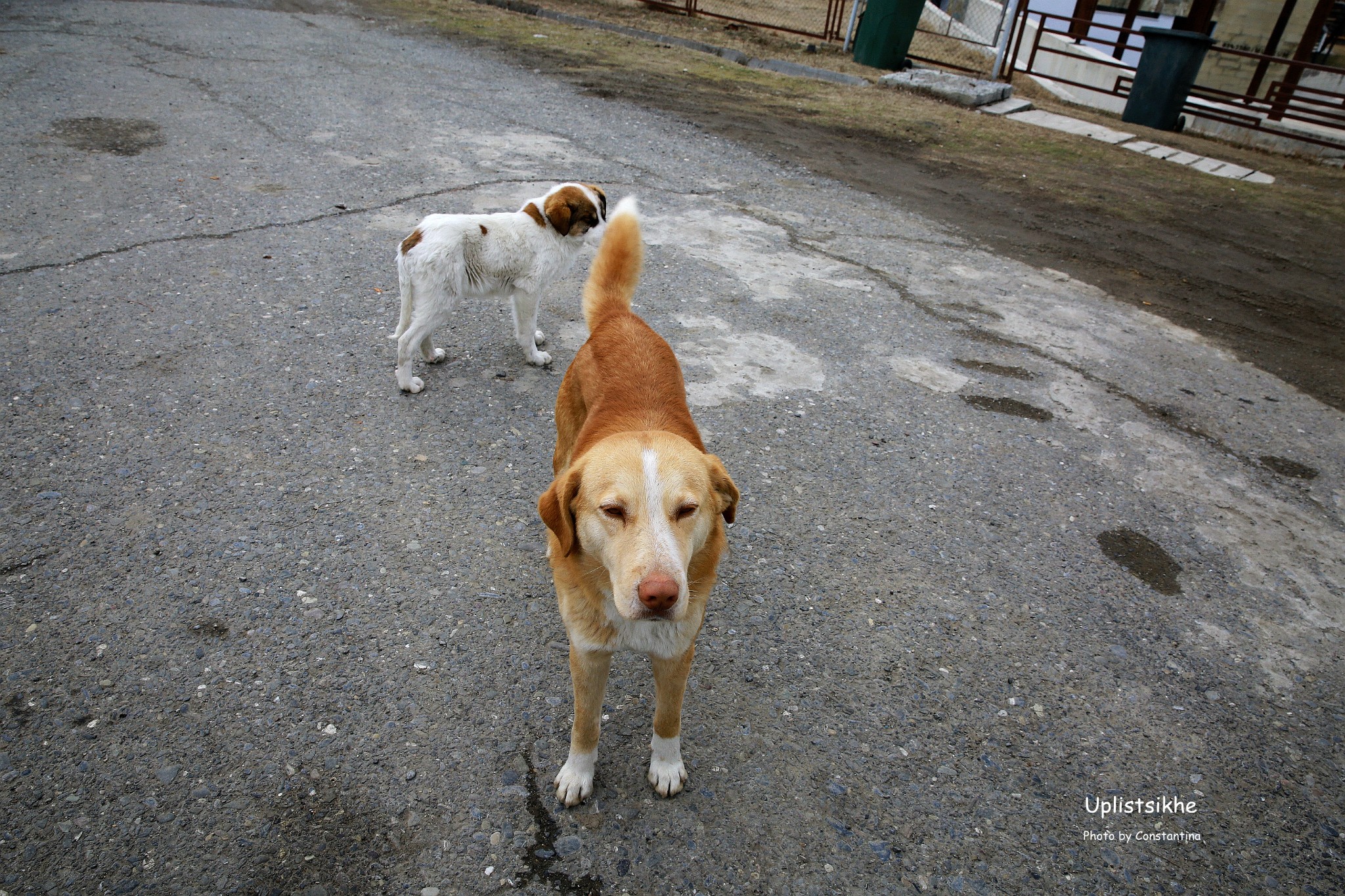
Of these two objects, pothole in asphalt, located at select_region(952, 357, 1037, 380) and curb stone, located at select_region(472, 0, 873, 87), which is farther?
curb stone, located at select_region(472, 0, 873, 87)

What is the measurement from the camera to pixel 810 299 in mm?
5426

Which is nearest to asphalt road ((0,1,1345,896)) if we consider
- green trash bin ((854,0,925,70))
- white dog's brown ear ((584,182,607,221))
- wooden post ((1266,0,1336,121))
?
white dog's brown ear ((584,182,607,221))

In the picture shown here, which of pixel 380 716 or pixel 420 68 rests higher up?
pixel 420 68

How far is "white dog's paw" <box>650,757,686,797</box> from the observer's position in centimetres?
233

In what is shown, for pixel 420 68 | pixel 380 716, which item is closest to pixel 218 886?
pixel 380 716

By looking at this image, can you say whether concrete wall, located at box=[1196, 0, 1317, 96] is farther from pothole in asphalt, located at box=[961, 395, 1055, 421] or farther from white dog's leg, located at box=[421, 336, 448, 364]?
white dog's leg, located at box=[421, 336, 448, 364]

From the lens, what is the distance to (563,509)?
2.09m

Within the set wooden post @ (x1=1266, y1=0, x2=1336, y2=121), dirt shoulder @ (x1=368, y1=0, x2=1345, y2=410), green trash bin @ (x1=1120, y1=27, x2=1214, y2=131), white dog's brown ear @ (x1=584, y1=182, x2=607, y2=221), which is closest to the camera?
white dog's brown ear @ (x1=584, y1=182, x2=607, y2=221)

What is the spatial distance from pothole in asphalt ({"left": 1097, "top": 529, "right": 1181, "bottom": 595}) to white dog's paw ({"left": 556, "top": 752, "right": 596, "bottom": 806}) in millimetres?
2587

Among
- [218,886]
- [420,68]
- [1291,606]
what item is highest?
[420,68]

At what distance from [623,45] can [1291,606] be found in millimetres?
13266

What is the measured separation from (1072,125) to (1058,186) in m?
3.70

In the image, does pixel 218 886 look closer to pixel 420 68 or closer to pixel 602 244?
pixel 602 244

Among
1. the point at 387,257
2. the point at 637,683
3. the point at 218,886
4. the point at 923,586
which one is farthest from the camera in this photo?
the point at 387,257
